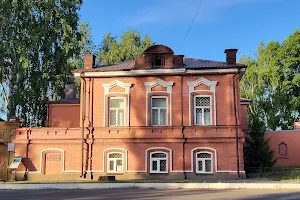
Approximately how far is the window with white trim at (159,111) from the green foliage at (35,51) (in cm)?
1192

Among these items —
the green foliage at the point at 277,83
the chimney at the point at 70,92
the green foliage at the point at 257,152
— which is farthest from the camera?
the green foliage at the point at 277,83

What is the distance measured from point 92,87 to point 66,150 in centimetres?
442

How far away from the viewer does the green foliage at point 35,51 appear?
1226 inches

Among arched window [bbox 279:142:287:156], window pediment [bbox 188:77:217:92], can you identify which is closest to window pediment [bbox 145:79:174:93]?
window pediment [bbox 188:77:217:92]

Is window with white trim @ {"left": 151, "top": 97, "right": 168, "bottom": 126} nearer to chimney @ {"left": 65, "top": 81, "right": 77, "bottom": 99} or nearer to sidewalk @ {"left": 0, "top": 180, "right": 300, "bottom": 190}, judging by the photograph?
sidewalk @ {"left": 0, "top": 180, "right": 300, "bottom": 190}

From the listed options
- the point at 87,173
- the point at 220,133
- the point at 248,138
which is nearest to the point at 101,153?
the point at 87,173

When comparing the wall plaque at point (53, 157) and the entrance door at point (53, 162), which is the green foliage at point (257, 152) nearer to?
the entrance door at point (53, 162)

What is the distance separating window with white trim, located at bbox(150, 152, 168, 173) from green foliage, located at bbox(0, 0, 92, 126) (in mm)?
12789

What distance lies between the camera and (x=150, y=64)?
23359 mm

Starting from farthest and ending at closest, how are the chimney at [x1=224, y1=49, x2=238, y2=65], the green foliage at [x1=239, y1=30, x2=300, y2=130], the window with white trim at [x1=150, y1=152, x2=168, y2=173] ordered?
the green foliage at [x1=239, y1=30, x2=300, y2=130] < the chimney at [x1=224, y1=49, x2=238, y2=65] < the window with white trim at [x1=150, y1=152, x2=168, y2=173]

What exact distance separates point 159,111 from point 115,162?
429cm

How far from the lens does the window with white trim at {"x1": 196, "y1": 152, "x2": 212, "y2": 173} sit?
22.2m

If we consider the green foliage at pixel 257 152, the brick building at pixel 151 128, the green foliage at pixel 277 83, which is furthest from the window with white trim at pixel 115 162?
the green foliage at pixel 277 83

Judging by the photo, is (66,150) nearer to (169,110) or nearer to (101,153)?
(101,153)
